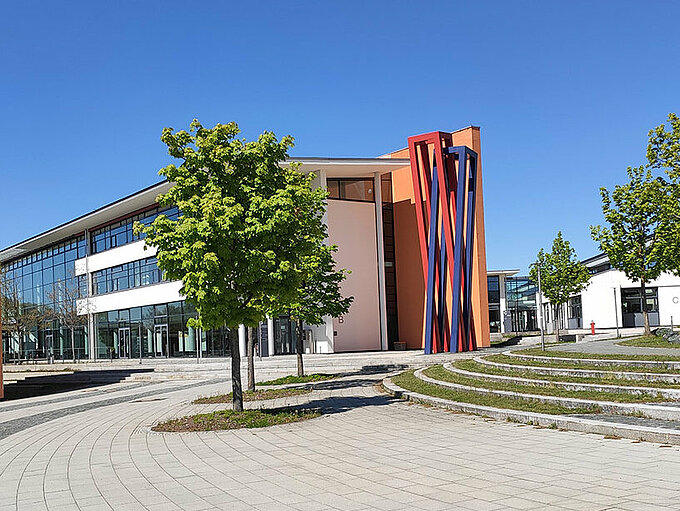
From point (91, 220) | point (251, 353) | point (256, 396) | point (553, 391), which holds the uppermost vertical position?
point (91, 220)

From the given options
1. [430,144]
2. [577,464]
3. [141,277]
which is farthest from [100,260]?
[577,464]

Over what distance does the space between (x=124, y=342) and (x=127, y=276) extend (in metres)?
4.94

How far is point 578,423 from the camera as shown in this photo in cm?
1099

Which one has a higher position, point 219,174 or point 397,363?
point 219,174

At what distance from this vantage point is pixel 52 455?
458 inches

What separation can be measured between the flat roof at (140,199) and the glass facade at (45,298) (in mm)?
1302

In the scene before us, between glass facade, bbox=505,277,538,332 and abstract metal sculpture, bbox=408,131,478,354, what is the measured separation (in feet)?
132

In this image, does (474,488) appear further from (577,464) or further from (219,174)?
(219,174)

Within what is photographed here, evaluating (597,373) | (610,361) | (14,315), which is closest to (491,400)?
(597,373)

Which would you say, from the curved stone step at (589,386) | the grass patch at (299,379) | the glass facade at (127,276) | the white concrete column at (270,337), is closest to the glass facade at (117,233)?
the glass facade at (127,276)

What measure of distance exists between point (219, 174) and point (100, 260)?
42.5 m

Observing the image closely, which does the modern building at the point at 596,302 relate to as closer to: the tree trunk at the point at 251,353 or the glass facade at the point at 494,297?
the glass facade at the point at 494,297

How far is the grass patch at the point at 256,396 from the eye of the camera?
62.5 feet

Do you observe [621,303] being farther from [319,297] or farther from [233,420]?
[233,420]
